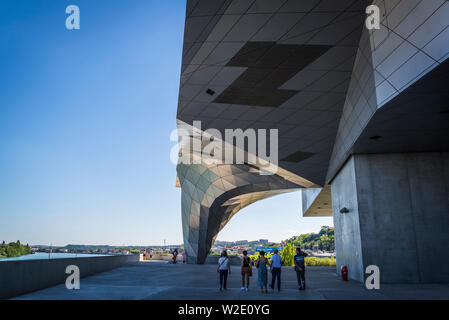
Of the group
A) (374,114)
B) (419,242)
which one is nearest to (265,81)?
(374,114)

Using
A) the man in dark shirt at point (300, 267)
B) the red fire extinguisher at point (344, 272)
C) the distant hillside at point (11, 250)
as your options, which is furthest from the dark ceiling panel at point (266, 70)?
the distant hillside at point (11, 250)

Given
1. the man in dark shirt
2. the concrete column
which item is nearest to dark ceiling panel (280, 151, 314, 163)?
the concrete column

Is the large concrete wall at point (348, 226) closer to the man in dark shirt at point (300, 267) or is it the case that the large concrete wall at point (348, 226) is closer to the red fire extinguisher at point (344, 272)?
the red fire extinguisher at point (344, 272)

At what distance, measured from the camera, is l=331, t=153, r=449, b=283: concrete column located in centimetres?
1466

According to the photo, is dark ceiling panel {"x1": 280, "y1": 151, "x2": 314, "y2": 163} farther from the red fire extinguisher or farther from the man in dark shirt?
the man in dark shirt

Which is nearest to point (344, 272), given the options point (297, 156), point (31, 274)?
point (297, 156)

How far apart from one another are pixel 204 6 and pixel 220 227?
36.1 meters

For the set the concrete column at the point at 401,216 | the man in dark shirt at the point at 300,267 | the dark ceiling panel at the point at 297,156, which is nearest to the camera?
the man in dark shirt at the point at 300,267

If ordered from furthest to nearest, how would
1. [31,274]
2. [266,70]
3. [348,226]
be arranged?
[348,226], [266,70], [31,274]

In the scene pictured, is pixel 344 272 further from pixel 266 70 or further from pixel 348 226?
pixel 266 70

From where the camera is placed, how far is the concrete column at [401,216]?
14.7m

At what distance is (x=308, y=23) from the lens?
10.2 metres

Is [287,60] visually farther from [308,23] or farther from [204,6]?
[204,6]

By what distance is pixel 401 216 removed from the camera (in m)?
15.2
